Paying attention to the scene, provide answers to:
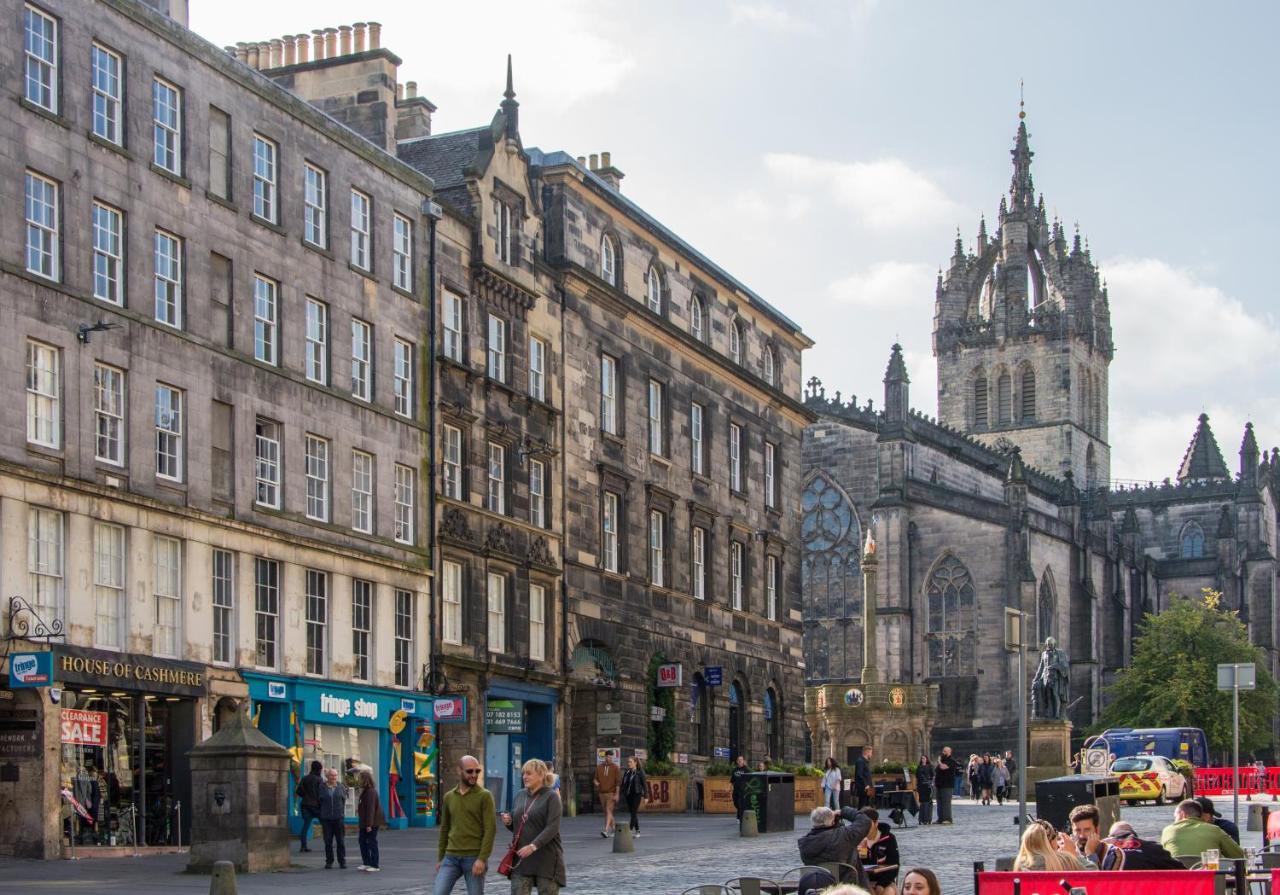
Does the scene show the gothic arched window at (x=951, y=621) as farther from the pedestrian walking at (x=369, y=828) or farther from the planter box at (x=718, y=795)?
the pedestrian walking at (x=369, y=828)

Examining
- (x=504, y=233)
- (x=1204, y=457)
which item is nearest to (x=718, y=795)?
(x=504, y=233)

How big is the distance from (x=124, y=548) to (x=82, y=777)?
347 centimetres

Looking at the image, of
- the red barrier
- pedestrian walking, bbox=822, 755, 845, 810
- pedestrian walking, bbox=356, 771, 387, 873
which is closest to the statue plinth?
pedestrian walking, bbox=822, 755, 845, 810

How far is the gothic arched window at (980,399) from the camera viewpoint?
123875 millimetres

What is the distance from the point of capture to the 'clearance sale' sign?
101 feet

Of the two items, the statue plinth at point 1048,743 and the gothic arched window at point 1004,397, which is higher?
the gothic arched window at point 1004,397

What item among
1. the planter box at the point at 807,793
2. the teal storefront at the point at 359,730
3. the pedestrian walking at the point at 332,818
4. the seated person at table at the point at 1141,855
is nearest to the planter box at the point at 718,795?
the planter box at the point at 807,793

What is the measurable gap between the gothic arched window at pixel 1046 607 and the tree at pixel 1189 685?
369 centimetres

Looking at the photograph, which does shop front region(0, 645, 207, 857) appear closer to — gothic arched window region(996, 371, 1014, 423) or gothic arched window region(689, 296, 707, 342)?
gothic arched window region(689, 296, 707, 342)

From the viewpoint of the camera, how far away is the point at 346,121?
148 ft

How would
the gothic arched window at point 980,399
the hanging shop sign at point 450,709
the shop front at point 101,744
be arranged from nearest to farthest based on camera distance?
the shop front at point 101,744
the hanging shop sign at point 450,709
the gothic arched window at point 980,399

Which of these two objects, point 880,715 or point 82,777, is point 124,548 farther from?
point 880,715

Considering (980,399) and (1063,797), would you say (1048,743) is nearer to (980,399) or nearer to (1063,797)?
(1063,797)

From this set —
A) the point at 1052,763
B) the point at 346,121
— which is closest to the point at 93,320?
the point at 346,121
